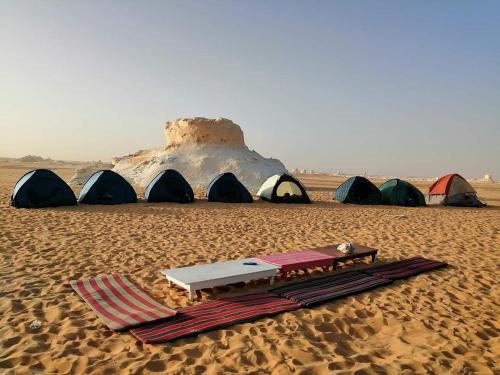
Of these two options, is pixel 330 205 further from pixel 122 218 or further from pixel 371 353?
pixel 371 353

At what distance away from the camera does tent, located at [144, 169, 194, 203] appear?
1814 cm

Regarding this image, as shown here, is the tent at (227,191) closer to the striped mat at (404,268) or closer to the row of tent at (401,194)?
the row of tent at (401,194)

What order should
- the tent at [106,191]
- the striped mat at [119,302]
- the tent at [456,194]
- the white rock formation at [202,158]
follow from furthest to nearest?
the white rock formation at [202,158], the tent at [456,194], the tent at [106,191], the striped mat at [119,302]

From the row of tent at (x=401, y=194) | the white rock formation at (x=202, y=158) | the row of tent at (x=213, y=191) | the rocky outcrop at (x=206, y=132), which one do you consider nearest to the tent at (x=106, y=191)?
the row of tent at (x=213, y=191)

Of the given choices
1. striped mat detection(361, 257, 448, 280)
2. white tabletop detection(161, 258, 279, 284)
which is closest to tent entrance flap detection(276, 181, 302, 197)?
striped mat detection(361, 257, 448, 280)

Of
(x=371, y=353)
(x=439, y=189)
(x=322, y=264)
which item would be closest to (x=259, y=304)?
(x=371, y=353)

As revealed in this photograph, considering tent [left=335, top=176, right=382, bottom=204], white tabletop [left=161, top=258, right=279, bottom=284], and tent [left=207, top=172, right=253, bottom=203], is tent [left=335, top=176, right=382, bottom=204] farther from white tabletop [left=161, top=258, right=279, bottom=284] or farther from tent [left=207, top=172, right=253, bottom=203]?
white tabletop [left=161, top=258, right=279, bottom=284]

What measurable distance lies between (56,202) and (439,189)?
1969 cm

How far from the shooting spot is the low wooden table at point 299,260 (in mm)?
6867

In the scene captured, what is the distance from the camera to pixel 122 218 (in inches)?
519

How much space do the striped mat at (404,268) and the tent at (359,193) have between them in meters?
12.3

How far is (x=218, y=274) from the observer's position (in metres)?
6.15

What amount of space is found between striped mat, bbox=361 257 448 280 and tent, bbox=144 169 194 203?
1196 centimetres

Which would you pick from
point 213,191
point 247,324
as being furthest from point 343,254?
point 213,191
